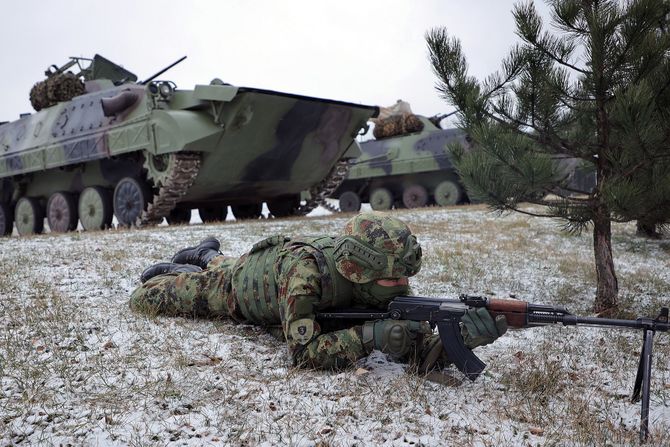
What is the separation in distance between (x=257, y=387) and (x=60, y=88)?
12.5 m

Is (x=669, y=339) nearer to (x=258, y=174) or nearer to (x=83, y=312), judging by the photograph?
(x=83, y=312)

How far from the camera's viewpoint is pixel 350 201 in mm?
22109

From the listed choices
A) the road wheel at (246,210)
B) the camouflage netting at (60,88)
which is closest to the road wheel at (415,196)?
the road wheel at (246,210)

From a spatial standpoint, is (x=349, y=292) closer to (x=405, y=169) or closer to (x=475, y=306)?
(x=475, y=306)

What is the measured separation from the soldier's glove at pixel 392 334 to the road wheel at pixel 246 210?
11.4 metres

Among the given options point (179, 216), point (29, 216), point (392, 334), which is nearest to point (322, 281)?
point (392, 334)

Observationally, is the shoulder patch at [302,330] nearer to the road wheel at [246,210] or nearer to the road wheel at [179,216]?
the road wheel at [179,216]

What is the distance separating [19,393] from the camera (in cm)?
297

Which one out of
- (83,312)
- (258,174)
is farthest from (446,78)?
(258,174)

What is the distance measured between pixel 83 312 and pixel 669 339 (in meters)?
4.13

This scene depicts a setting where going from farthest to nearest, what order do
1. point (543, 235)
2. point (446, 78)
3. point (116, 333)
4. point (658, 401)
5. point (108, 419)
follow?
point (543, 235), point (446, 78), point (116, 333), point (658, 401), point (108, 419)

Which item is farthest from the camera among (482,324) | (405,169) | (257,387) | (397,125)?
(397,125)

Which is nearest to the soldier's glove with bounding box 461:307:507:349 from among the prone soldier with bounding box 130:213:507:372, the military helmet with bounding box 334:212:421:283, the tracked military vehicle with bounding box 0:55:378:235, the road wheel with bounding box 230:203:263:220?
the prone soldier with bounding box 130:213:507:372

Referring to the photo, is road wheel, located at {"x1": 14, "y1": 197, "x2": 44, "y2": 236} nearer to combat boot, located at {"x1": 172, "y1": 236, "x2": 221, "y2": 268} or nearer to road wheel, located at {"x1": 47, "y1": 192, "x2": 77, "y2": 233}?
road wheel, located at {"x1": 47, "y1": 192, "x2": 77, "y2": 233}
